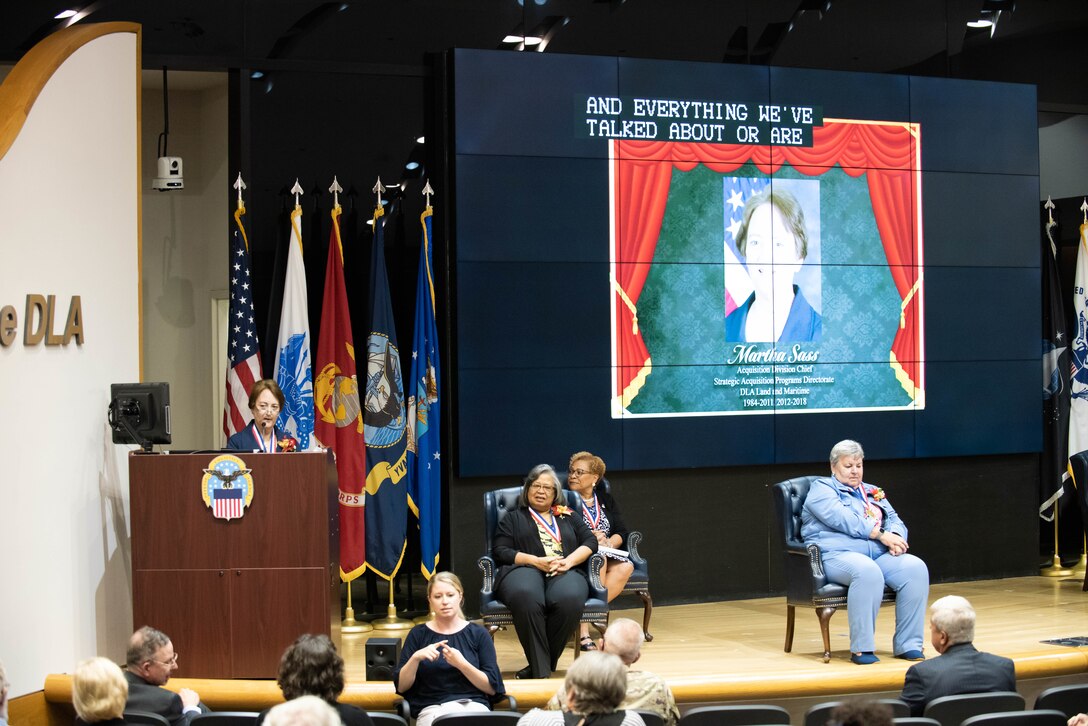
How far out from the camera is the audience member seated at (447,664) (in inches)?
191

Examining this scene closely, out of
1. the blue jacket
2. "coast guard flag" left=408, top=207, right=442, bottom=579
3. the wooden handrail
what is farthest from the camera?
"coast guard flag" left=408, top=207, right=442, bottom=579

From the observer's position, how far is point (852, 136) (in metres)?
8.30

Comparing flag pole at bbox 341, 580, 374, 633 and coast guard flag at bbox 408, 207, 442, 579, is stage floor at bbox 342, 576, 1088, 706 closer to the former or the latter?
flag pole at bbox 341, 580, 374, 633

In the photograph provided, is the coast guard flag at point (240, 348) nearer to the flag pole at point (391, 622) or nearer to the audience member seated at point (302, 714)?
the flag pole at point (391, 622)

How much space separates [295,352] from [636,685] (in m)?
3.80

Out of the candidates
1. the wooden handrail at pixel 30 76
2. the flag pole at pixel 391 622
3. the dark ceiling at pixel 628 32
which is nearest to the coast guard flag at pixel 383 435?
the flag pole at pixel 391 622

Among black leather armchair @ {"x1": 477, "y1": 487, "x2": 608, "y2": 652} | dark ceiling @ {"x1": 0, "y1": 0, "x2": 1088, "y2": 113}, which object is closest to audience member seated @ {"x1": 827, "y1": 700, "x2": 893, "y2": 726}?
black leather armchair @ {"x1": 477, "y1": 487, "x2": 608, "y2": 652}

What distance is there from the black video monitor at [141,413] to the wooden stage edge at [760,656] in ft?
2.94

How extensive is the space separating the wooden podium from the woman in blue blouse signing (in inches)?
93.8

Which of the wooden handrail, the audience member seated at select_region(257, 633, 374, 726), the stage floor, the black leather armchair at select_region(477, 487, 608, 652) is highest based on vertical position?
the wooden handrail

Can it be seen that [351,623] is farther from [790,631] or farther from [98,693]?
[98,693]

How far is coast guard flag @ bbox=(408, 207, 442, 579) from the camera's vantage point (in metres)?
7.43

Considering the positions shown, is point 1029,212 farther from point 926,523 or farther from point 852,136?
point 926,523

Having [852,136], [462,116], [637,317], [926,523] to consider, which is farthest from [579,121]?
[926,523]
